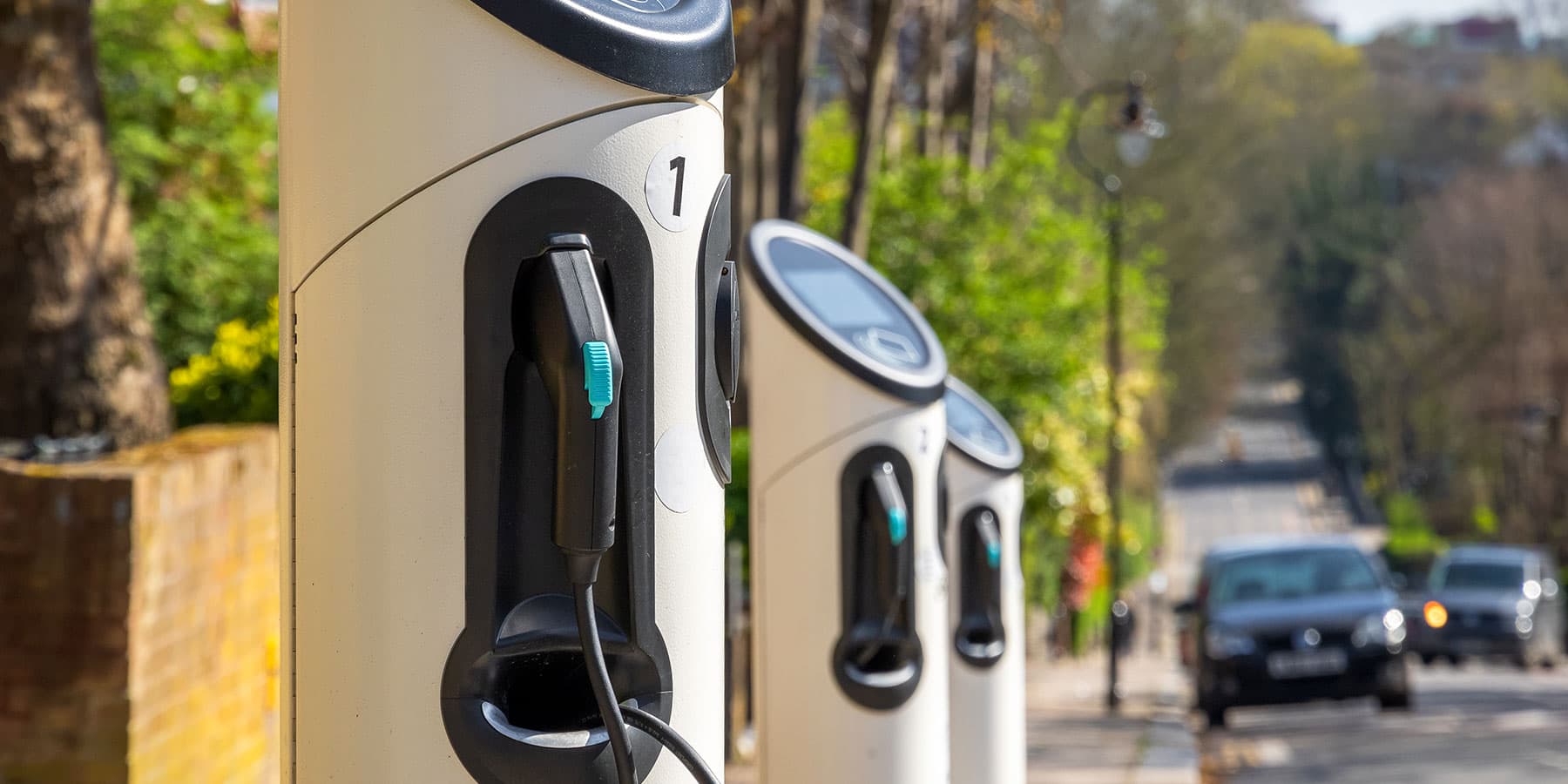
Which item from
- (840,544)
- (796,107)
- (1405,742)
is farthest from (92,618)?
(1405,742)

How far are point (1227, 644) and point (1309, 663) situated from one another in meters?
0.62

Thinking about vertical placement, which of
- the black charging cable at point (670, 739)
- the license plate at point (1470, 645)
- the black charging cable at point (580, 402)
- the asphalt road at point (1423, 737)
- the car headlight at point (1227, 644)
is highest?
the black charging cable at point (580, 402)

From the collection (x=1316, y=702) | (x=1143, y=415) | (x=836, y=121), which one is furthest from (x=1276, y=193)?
(x=1316, y=702)


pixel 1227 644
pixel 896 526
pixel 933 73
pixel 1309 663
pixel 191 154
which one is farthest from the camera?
pixel 933 73

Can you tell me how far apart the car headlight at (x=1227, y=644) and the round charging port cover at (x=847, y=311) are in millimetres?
8864

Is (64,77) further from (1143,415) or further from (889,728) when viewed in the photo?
(1143,415)

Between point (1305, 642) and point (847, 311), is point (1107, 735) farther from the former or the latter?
point (847, 311)

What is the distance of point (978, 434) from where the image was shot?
787 cm

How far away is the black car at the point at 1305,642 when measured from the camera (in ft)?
45.9

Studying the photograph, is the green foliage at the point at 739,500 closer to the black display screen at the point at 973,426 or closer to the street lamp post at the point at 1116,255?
the black display screen at the point at 973,426

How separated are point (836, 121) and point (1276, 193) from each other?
4706cm

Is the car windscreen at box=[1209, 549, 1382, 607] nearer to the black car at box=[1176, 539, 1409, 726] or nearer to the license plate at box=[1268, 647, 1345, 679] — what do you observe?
the black car at box=[1176, 539, 1409, 726]

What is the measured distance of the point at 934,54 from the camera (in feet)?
71.8

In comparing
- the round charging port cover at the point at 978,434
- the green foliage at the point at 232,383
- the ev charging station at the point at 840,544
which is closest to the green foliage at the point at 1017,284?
the green foliage at the point at 232,383
